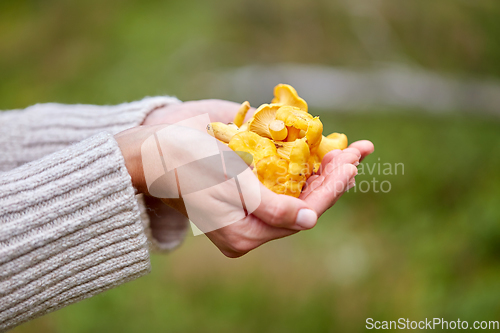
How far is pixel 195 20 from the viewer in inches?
223

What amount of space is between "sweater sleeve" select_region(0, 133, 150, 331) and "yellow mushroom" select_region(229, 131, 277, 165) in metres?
0.41

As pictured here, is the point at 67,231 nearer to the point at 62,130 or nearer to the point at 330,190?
the point at 62,130

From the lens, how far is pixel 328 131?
392 centimetres

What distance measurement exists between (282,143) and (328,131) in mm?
2577

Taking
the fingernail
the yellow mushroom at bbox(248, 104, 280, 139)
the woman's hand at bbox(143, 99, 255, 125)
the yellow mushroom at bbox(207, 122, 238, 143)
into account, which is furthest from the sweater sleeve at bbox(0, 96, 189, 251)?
the fingernail

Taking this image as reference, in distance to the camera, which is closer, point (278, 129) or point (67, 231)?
point (67, 231)

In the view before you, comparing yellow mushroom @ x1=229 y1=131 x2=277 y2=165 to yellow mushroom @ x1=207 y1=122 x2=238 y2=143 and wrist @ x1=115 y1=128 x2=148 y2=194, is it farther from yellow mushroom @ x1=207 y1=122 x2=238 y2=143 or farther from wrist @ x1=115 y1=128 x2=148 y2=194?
wrist @ x1=115 y1=128 x2=148 y2=194

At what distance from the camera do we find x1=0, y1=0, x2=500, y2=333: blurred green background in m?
2.66

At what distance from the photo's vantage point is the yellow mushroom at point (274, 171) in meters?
1.33

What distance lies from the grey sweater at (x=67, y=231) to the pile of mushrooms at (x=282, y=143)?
0.45 m

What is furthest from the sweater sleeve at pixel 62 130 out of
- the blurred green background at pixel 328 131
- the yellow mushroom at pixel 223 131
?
the blurred green background at pixel 328 131

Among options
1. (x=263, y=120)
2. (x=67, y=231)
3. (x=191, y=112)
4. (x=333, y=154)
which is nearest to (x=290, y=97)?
(x=263, y=120)

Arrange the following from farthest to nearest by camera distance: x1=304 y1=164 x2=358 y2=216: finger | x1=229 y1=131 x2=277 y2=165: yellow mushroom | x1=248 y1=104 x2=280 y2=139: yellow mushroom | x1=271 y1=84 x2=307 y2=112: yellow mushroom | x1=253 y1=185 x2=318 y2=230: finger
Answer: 1. x1=271 y1=84 x2=307 y2=112: yellow mushroom
2. x1=248 y1=104 x2=280 y2=139: yellow mushroom
3. x1=229 y1=131 x2=277 y2=165: yellow mushroom
4. x1=304 y1=164 x2=358 y2=216: finger
5. x1=253 y1=185 x2=318 y2=230: finger

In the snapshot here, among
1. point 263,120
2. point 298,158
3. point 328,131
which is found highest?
point 263,120
